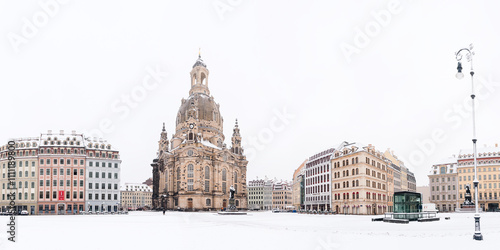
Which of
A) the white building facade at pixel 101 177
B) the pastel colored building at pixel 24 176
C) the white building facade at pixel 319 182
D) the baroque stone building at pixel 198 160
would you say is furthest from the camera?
the baroque stone building at pixel 198 160

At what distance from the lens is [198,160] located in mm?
125750

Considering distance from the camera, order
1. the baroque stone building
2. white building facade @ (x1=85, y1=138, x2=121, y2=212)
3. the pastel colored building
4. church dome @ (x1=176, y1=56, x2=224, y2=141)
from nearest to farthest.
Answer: the pastel colored building < white building facade @ (x1=85, y1=138, x2=121, y2=212) < the baroque stone building < church dome @ (x1=176, y1=56, x2=224, y2=141)

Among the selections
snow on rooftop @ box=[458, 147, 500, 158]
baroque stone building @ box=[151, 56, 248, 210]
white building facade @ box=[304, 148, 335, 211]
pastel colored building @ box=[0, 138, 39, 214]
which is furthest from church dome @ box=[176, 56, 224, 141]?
snow on rooftop @ box=[458, 147, 500, 158]

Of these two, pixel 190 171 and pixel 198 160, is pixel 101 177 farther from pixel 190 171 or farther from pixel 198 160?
pixel 198 160

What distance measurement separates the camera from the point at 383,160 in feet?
347

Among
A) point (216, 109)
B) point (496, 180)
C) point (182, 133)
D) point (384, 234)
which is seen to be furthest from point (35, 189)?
point (496, 180)

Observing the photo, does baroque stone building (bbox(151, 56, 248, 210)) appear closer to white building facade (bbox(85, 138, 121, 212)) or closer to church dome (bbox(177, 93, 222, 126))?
church dome (bbox(177, 93, 222, 126))

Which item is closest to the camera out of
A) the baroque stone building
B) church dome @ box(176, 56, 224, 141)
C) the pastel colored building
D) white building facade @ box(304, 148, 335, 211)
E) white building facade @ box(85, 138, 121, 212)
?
the pastel colored building

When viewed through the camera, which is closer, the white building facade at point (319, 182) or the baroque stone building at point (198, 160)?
the white building facade at point (319, 182)

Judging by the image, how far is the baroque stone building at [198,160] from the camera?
410 ft

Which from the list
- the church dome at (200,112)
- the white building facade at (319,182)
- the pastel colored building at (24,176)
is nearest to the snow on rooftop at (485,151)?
the white building facade at (319,182)

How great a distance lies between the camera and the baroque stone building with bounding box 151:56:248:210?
410 ft

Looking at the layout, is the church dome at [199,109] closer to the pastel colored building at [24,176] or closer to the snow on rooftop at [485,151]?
the pastel colored building at [24,176]

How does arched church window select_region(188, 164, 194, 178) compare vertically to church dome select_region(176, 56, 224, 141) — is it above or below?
below
